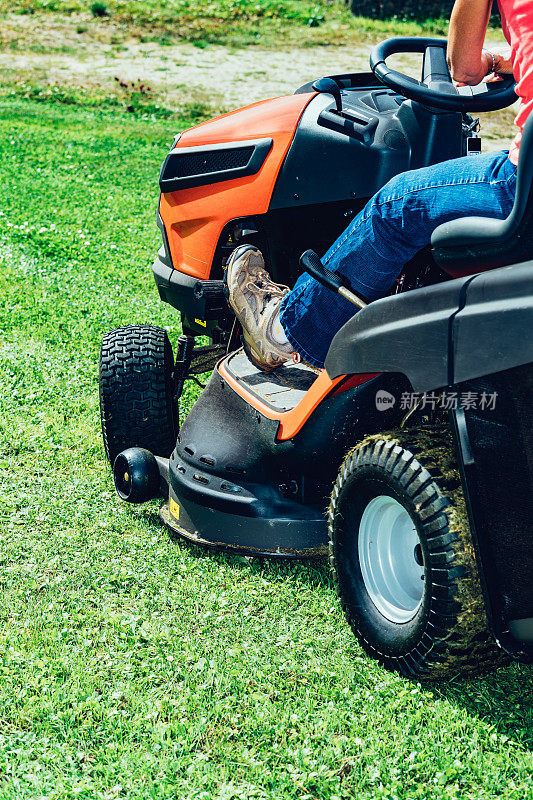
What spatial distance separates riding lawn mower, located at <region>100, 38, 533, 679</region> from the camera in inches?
68.7

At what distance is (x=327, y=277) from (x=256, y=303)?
0.45m

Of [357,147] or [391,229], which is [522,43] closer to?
[391,229]

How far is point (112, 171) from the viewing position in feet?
28.2

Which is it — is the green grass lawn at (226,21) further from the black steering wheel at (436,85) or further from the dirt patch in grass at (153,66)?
the black steering wheel at (436,85)

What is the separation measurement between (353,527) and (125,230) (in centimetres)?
491

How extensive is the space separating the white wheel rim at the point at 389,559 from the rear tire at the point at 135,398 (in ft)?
3.81

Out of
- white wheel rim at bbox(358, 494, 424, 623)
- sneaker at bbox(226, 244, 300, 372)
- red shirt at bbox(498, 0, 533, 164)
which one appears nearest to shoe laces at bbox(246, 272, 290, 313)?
sneaker at bbox(226, 244, 300, 372)

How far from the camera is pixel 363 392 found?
2.24 metres

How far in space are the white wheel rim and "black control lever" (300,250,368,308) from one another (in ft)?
1.58

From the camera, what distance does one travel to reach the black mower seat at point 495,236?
1.58 meters

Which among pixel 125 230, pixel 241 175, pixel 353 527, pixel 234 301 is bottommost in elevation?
pixel 125 230

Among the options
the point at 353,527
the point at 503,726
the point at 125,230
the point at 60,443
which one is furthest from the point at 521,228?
the point at 125,230

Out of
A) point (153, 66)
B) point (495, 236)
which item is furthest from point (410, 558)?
point (153, 66)

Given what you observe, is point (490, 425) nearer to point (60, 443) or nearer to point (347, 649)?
point (347, 649)
